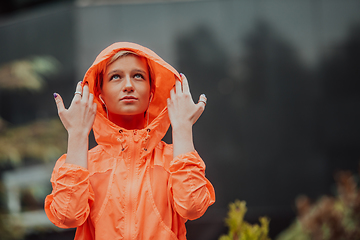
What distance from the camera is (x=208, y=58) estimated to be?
595 centimetres

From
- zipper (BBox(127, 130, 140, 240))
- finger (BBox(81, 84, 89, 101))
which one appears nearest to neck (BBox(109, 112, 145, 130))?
zipper (BBox(127, 130, 140, 240))

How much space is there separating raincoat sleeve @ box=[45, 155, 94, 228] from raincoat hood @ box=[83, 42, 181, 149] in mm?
341

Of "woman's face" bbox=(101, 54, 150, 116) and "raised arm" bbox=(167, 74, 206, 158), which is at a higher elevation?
"woman's face" bbox=(101, 54, 150, 116)

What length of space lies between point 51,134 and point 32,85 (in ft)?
2.73

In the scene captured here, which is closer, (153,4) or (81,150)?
(81,150)

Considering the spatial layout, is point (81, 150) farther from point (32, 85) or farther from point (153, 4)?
point (153, 4)

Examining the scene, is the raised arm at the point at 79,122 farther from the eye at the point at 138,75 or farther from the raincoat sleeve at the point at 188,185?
the raincoat sleeve at the point at 188,185

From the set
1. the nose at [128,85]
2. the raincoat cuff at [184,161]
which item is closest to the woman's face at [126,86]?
the nose at [128,85]

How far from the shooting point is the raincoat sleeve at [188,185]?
1716mm

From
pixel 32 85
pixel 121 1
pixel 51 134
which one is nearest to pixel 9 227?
pixel 51 134

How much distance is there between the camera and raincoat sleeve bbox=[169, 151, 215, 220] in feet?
5.63

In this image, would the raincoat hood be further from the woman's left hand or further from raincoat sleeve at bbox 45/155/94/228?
raincoat sleeve at bbox 45/155/94/228

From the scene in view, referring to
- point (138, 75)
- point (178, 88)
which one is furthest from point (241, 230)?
point (138, 75)

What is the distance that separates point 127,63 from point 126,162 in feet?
1.83
